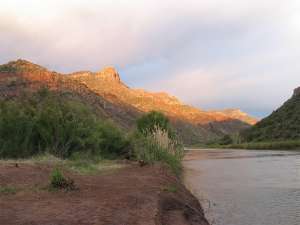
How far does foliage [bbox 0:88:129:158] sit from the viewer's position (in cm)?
2339

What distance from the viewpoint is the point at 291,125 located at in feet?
333

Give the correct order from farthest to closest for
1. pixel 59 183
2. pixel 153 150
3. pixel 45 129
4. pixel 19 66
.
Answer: pixel 19 66
pixel 153 150
pixel 45 129
pixel 59 183

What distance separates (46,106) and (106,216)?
17371mm

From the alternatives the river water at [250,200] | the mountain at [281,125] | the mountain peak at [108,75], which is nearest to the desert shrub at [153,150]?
the river water at [250,200]

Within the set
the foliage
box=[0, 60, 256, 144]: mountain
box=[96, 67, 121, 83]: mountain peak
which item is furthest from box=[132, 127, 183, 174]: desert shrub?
box=[96, 67, 121, 83]: mountain peak

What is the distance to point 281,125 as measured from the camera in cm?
10644

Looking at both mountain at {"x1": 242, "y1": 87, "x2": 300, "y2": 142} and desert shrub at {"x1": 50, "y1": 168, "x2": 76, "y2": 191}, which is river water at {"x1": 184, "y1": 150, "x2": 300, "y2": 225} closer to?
desert shrub at {"x1": 50, "y1": 168, "x2": 76, "y2": 191}

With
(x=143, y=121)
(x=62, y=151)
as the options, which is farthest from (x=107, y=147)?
(x=143, y=121)

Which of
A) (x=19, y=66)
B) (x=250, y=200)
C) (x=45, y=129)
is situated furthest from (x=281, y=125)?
(x=250, y=200)

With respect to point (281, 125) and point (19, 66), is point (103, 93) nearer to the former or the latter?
point (19, 66)

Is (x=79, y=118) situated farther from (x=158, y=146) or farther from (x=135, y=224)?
(x=135, y=224)

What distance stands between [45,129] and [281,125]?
8975cm

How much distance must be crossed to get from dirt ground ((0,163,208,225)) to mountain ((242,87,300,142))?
87.3 meters

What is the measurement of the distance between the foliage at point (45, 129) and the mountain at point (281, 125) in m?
77.0
